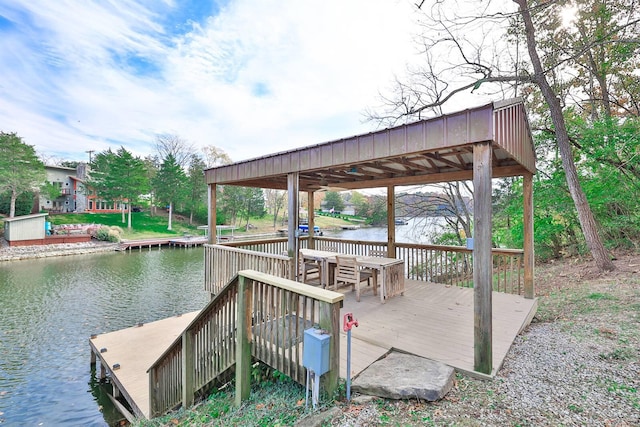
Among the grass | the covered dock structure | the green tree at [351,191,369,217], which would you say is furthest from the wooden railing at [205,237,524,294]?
the green tree at [351,191,369,217]

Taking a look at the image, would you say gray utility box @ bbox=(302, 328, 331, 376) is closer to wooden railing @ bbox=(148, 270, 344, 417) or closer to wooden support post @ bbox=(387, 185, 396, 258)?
wooden railing @ bbox=(148, 270, 344, 417)

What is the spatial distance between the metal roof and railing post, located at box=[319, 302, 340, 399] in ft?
6.59

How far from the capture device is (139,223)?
95.3 feet

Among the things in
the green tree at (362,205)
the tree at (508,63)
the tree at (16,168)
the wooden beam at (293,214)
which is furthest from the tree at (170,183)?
the wooden beam at (293,214)

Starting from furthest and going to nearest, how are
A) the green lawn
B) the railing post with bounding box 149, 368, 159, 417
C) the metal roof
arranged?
the green lawn
the railing post with bounding box 149, 368, 159, 417
the metal roof

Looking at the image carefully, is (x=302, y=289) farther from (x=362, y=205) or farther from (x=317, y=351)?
(x=362, y=205)

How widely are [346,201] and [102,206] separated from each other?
120 feet

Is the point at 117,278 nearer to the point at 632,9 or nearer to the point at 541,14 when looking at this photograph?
the point at 541,14

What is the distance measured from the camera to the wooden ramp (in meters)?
4.13

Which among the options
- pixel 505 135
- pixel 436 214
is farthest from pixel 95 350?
pixel 436 214

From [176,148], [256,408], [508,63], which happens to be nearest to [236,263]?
[256,408]

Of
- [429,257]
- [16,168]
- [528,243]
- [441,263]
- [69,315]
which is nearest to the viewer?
[528,243]

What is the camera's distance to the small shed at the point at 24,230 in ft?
59.0

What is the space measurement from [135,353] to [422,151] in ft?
19.8
